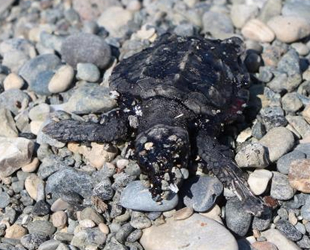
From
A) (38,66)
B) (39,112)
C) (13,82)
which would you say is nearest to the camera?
(39,112)

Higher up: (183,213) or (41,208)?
(183,213)

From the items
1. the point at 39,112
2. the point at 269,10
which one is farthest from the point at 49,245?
the point at 269,10

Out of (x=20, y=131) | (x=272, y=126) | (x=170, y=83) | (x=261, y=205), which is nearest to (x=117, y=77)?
(x=170, y=83)

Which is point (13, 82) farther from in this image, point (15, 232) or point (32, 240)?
point (32, 240)

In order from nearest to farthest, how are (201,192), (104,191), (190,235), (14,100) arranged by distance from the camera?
(190,235), (201,192), (104,191), (14,100)

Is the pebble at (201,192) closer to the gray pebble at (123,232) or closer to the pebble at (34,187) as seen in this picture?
the gray pebble at (123,232)

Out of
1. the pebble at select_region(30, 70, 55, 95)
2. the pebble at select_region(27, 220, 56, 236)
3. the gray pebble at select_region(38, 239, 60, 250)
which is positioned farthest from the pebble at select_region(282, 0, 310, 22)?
the gray pebble at select_region(38, 239, 60, 250)
